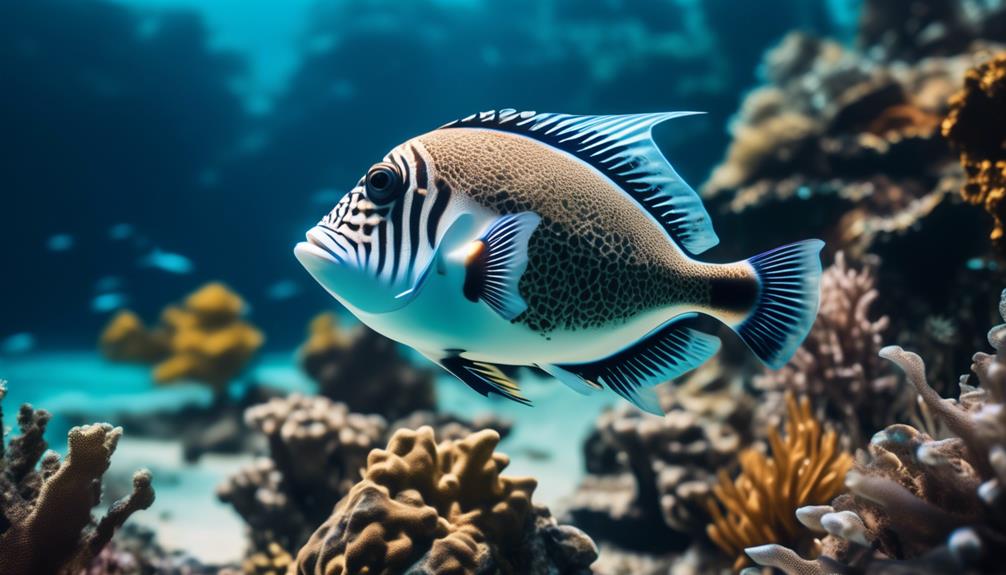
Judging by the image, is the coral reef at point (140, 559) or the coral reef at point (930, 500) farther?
the coral reef at point (140, 559)

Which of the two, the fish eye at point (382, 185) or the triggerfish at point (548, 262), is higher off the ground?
the fish eye at point (382, 185)

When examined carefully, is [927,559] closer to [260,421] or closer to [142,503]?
[142,503]

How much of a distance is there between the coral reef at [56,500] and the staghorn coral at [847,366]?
330cm

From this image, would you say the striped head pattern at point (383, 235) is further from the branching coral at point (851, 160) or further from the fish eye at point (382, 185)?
the branching coral at point (851, 160)

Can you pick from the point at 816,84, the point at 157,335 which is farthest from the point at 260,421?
the point at 816,84

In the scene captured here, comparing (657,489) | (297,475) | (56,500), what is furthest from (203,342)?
(56,500)

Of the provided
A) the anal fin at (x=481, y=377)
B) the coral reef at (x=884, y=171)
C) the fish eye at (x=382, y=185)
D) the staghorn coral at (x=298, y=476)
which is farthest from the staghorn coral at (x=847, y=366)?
the fish eye at (x=382, y=185)

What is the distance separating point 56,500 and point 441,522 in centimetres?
130

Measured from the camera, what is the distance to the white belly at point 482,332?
1.27 metres

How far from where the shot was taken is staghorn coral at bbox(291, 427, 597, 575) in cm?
200

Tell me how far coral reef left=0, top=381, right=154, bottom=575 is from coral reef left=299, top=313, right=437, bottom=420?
485 cm

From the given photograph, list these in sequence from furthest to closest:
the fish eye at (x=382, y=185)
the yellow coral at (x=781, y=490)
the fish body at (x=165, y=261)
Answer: the fish body at (x=165, y=261)
the yellow coral at (x=781, y=490)
the fish eye at (x=382, y=185)

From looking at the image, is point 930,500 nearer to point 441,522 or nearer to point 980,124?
point 441,522

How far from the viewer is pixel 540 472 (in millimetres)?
5457
